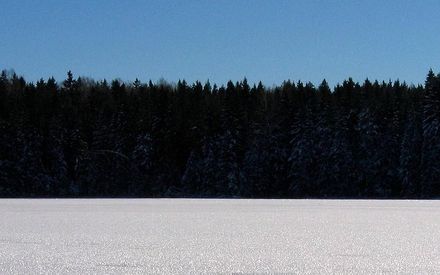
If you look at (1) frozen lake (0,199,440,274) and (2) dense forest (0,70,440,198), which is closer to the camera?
(1) frozen lake (0,199,440,274)

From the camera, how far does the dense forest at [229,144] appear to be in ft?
201

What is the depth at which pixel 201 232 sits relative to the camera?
9031mm

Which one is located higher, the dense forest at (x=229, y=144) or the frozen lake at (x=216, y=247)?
the dense forest at (x=229, y=144)

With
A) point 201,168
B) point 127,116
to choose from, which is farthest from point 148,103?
point 201,168

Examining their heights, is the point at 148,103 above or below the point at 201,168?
above

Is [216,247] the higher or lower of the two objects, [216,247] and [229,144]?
the lower

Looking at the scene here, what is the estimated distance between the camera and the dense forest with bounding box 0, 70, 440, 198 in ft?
201

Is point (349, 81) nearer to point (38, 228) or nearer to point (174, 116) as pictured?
point (174, 116)

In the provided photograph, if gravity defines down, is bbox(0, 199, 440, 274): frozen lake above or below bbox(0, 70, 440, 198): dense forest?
below

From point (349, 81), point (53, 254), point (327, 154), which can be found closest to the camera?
point (53, 254)

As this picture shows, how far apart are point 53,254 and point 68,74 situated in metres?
86.5

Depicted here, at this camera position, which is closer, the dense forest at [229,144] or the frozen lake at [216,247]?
the frozen lake at [216,247]

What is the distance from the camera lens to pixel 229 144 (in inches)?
2534

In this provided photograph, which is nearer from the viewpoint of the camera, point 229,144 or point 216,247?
point 216,247
